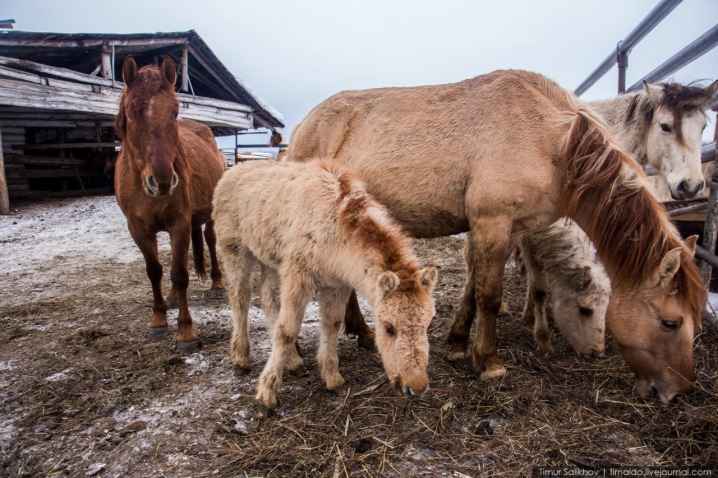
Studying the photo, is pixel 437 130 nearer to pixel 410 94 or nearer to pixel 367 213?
pixel 410 94

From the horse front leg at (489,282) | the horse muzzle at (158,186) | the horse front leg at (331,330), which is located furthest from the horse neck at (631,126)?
the horse muzzle at (158,186)

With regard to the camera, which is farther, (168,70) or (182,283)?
(182,283)

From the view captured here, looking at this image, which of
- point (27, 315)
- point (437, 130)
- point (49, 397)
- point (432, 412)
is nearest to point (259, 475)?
point (432, 412)

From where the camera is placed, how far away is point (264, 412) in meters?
3.33

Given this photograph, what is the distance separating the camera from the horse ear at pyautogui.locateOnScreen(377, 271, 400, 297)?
2.82m

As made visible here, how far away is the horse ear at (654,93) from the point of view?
4770 mm

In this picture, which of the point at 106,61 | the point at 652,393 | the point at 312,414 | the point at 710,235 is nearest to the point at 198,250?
the point at 312,414

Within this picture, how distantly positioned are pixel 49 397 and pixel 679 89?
673 centimetres

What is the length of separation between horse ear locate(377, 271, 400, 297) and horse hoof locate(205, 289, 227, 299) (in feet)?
14.2

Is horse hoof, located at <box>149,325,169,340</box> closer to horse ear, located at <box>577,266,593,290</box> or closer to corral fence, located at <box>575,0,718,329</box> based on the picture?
horse ear, located at <box>577,266,593,290</box>

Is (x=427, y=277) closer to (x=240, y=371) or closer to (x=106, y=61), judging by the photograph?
(x=240, y=371)

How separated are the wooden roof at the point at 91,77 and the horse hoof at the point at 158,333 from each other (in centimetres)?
1059

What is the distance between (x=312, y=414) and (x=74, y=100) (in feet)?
45.0

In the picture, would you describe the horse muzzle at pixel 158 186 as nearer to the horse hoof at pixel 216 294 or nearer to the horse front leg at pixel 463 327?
the horse hoof at pixel 216 294
